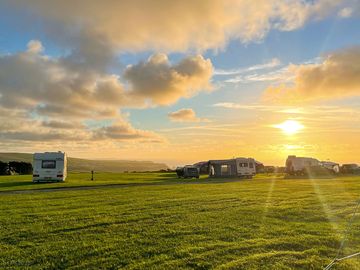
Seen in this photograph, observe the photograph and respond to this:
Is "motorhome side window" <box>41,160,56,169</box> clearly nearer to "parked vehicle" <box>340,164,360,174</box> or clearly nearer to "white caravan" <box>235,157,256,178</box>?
"white caravan" <box>235,157,256,178</box>

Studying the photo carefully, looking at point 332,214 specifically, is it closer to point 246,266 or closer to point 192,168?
point 246,266

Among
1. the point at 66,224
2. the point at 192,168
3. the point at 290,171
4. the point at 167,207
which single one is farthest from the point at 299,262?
the point at 290,171

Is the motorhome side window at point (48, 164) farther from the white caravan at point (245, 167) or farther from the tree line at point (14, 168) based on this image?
the white caravan at point (245, 167)

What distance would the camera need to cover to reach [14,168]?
177ft

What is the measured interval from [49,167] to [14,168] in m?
22.1

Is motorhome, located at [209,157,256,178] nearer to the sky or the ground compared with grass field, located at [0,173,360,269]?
nearer to the sky

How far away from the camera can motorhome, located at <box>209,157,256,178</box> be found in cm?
4531

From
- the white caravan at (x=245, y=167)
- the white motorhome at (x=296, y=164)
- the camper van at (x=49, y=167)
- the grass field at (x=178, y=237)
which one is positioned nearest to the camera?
the grass field at (x=178, y=237)

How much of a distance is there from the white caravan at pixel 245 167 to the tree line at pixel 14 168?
102 ft

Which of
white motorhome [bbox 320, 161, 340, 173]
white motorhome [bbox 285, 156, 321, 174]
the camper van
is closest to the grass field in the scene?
the camper van

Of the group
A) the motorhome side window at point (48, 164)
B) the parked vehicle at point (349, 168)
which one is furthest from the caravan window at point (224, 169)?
Result: the motorhome side window at point (48, 164)

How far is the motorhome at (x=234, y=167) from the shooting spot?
149ft

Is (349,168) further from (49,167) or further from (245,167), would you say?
(49,167)

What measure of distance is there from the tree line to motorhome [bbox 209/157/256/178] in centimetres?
2756
